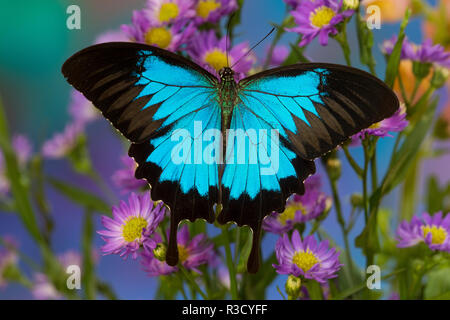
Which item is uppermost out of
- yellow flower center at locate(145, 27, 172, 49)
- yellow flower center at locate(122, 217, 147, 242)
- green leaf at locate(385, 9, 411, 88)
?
yellow flower center at locate(145, 27, 172, 49)

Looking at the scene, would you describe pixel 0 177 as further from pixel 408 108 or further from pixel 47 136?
pixel 408 108

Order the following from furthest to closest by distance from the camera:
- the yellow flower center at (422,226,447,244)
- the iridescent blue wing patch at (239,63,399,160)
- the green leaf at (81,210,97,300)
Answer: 1. the green leaf at (81,210,97,300)
2. the yellow flower center at (422,226,447,244)
3. the iridescent blue wing patch at (239,63,399,160)

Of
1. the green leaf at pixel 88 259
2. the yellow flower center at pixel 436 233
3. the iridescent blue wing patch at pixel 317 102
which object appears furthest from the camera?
the green leaf at pixel 88 259

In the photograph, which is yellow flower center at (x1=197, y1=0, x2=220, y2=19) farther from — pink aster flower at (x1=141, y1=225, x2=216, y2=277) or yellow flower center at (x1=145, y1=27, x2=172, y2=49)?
pink aster flower at (x1=141, y1=225, x2=216, y2=277)

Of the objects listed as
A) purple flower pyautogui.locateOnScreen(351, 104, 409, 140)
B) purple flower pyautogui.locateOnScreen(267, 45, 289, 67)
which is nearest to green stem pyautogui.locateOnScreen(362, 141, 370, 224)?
purple flower pyautogui.locateOnScreen(351, 104, 409, 140)

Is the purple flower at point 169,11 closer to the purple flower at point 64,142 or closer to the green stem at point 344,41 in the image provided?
the green stem at point 344,41

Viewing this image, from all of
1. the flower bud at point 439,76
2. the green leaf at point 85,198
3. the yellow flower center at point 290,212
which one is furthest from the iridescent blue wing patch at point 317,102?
the green leaf at point 85,198

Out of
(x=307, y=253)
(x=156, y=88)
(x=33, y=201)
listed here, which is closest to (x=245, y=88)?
(x=156, y=88)
